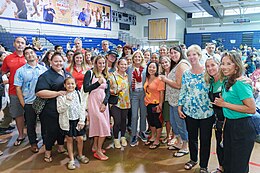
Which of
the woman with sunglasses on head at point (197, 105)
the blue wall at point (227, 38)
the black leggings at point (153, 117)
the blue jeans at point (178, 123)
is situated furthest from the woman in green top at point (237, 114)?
the blue wall at point (227, 38)

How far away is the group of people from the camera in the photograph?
1.78 m

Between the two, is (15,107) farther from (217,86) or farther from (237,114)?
(237,114)

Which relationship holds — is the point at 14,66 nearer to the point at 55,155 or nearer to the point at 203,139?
the point at 55,155

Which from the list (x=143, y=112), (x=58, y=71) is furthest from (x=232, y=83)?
(x=58, y=71)

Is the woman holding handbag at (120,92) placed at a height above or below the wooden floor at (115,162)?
above

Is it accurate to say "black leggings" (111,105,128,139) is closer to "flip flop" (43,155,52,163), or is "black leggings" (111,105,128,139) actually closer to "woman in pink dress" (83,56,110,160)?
"woman in pink dress" (83,56,110,160)

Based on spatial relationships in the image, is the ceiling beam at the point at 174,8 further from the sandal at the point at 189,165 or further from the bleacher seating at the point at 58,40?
the sandal at the point at 189,165

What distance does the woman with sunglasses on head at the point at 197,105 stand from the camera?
2.31m

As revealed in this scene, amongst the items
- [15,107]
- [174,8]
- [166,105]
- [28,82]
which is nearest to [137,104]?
[166,105]

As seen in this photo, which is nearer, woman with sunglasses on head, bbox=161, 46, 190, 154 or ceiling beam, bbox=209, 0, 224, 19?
woman with sunglasses on head, bbox=161, 46, 190, 154

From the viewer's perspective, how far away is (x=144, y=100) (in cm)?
319

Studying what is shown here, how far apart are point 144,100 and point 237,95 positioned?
64.1 inches

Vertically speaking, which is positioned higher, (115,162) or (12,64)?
(12,64)

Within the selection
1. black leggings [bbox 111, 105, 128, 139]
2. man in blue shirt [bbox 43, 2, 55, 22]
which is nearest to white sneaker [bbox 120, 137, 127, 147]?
black leggings [bbox 111, 105, 128, 139]
